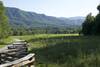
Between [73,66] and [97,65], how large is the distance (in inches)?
47.2

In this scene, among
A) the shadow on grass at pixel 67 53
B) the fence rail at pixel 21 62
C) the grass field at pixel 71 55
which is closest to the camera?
the fence rail at pixel 21 62

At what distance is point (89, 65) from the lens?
13508 millimetres

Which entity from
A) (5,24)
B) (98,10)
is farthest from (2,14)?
(98,10)

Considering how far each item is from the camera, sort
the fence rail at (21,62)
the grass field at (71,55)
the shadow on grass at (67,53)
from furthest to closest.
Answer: the shadow on grass at (67,53)
the grass field at (71,55)
the fence rail at (21,62)

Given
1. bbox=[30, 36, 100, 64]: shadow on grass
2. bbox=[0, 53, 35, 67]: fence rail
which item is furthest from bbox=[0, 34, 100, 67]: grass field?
bbox=[0, 53, 35, 67]: fence rail

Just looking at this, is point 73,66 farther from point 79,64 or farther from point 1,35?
point 1,35

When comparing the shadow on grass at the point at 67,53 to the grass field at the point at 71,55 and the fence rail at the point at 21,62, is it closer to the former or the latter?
the grass field at the point at 71,55

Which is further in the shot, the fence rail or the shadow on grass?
the shadow on grass

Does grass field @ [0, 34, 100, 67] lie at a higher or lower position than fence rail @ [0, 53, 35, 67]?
lower

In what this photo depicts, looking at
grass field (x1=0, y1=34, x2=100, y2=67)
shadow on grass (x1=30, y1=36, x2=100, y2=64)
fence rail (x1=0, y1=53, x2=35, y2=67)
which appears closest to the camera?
fence rail (x1=0, y1=53, x2=35, y2=67)

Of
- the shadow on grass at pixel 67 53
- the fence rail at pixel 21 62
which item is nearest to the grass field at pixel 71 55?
the shadow on grass at pixel 67 53

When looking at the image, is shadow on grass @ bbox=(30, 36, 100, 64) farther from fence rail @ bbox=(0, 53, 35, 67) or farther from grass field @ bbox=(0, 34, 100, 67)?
fence rail @ bbox=(0, 53, 35, 67)

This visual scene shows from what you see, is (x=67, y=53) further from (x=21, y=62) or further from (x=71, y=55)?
(x=21, y=62)

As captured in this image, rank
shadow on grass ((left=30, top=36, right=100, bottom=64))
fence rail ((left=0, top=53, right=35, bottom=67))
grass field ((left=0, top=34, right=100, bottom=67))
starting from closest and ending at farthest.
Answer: fence rail ((left=0, top=53, right=35, bottom=67))
grass field ((left=0, top=34, right=100, bottom=67))
shadow on grass ((left=30, top=36, right=100, bottom=64))
